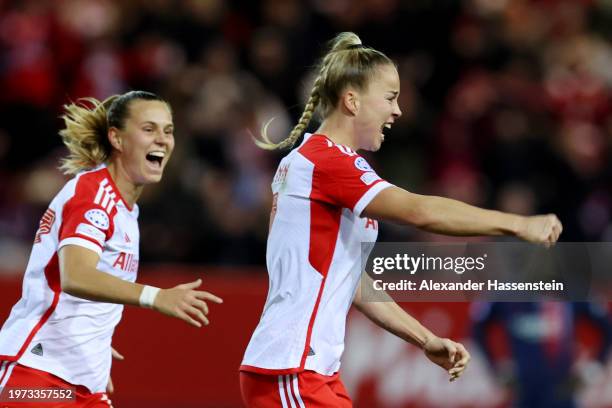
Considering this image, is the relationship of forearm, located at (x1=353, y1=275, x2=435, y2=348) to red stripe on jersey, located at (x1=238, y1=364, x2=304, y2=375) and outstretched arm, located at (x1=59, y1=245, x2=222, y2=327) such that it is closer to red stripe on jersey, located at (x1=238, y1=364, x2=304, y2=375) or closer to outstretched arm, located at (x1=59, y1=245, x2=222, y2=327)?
red stripe on jersey, located at (x1=238, y1=364, x2=304, y2=375)

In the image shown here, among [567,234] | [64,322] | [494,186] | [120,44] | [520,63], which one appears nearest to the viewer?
[64,322]

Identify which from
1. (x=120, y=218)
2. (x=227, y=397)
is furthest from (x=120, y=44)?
(x=120, y=218)

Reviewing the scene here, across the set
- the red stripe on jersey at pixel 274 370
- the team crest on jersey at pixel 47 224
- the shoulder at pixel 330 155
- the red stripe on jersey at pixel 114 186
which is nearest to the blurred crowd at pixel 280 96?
the red stripe on jersey at pixel 114 186

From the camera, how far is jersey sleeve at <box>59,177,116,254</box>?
14.6 ft

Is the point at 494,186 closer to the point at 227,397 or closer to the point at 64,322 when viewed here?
the point at 227,397

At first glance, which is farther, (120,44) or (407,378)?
(120,44)

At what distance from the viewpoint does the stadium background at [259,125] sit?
848cm

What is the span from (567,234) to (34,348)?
5488 millimetres

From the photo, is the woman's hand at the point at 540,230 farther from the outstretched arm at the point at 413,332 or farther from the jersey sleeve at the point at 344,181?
the outstretched arm at the point at 413,332

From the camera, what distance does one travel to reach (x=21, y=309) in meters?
4.73

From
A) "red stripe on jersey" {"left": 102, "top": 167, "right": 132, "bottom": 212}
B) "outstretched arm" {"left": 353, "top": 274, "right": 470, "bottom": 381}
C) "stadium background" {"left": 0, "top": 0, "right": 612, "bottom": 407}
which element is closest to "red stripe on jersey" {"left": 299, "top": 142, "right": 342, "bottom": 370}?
"outstretched arm" {"left": 353, "top": 274, "right": 470, "bottom": 381}

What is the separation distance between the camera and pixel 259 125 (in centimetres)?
1034

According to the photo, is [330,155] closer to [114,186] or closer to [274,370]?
[274,370]

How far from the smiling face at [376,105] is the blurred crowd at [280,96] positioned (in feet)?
15.5
